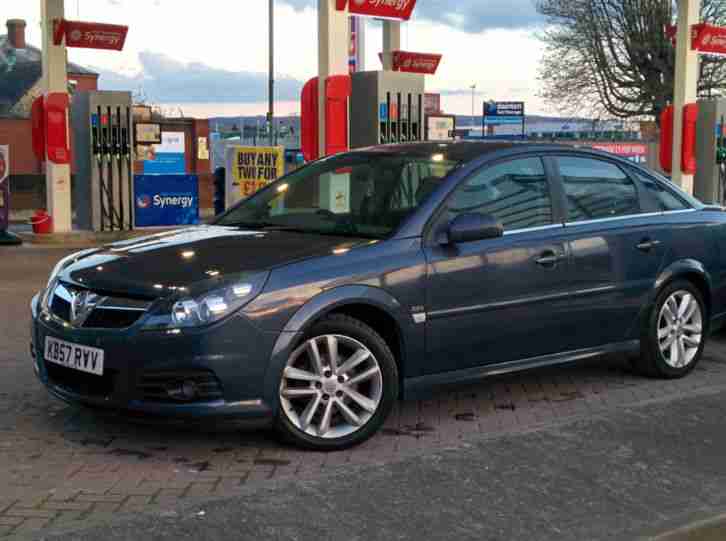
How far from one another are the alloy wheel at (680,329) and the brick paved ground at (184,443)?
0.58 ft

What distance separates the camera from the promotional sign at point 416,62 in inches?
825

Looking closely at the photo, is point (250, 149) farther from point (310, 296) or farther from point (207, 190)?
point (310, 296)

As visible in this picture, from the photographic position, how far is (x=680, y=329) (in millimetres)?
6637

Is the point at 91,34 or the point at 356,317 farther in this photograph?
the point at 91,34

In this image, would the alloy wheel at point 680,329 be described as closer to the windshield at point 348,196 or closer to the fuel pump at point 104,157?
the windshield at point 348,196

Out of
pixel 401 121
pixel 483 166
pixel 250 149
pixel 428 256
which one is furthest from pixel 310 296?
pixel 250 149

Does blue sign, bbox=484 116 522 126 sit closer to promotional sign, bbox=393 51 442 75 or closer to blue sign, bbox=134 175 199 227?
promotional sign, bbox=393 51 442 75

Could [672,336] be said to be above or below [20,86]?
below

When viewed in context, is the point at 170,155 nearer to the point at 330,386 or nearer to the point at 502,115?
the point at 502,115

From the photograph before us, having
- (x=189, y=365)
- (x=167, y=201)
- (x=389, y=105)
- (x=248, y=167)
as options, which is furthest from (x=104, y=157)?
(x=189, y=365)

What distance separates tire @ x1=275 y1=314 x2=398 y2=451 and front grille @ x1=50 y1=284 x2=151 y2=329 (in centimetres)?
76

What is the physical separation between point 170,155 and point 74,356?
40540mm

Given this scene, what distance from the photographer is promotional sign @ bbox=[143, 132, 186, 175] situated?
43.9m

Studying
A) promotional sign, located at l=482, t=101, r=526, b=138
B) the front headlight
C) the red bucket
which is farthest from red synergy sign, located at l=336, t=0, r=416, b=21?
promotional sign, located at l=482, t=101, r=526, b=138
